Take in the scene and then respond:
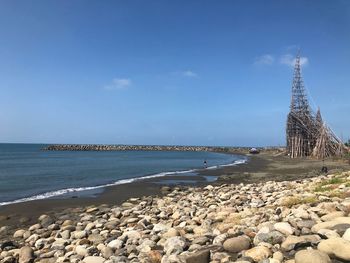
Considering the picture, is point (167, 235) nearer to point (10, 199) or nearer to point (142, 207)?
point (142, 207)

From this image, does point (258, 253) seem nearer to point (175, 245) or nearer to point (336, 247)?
point (336, 247)

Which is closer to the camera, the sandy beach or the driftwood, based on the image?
the sandy beach

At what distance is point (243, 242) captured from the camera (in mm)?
7082

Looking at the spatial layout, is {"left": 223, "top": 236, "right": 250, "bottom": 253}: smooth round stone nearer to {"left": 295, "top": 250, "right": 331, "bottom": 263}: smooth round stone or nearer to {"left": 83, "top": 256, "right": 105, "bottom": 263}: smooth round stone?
{"left": 295, "top": 250, "right": 331, "bottom": 263}: smooth round stone

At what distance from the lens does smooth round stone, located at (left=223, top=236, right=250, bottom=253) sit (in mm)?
6984

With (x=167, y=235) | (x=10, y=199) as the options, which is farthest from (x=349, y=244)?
(x=10, y=199)

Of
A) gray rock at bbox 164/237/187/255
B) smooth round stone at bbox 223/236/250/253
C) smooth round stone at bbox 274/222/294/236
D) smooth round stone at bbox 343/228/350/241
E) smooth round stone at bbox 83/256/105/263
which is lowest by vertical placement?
smooth round stone at bbox 83/256/105/263

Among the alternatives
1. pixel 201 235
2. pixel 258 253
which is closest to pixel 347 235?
pixel 258 253

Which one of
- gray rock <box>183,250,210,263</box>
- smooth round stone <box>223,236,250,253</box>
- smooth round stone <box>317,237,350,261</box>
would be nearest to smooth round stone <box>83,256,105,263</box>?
gray rock <box>183,250,210,263</box>

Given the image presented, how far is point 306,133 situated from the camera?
56188 mm

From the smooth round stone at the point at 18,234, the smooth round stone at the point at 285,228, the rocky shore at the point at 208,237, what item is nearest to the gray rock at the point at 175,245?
the rocky shore at the point at 208,237

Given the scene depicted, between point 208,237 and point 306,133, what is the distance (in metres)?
51.9

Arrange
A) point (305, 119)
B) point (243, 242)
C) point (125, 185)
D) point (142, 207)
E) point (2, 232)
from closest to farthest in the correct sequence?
point (243, 242) < point (2, 232) < point (142, 207) < point (125, 185) < point (305, 119)

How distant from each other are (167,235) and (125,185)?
17645 mm
